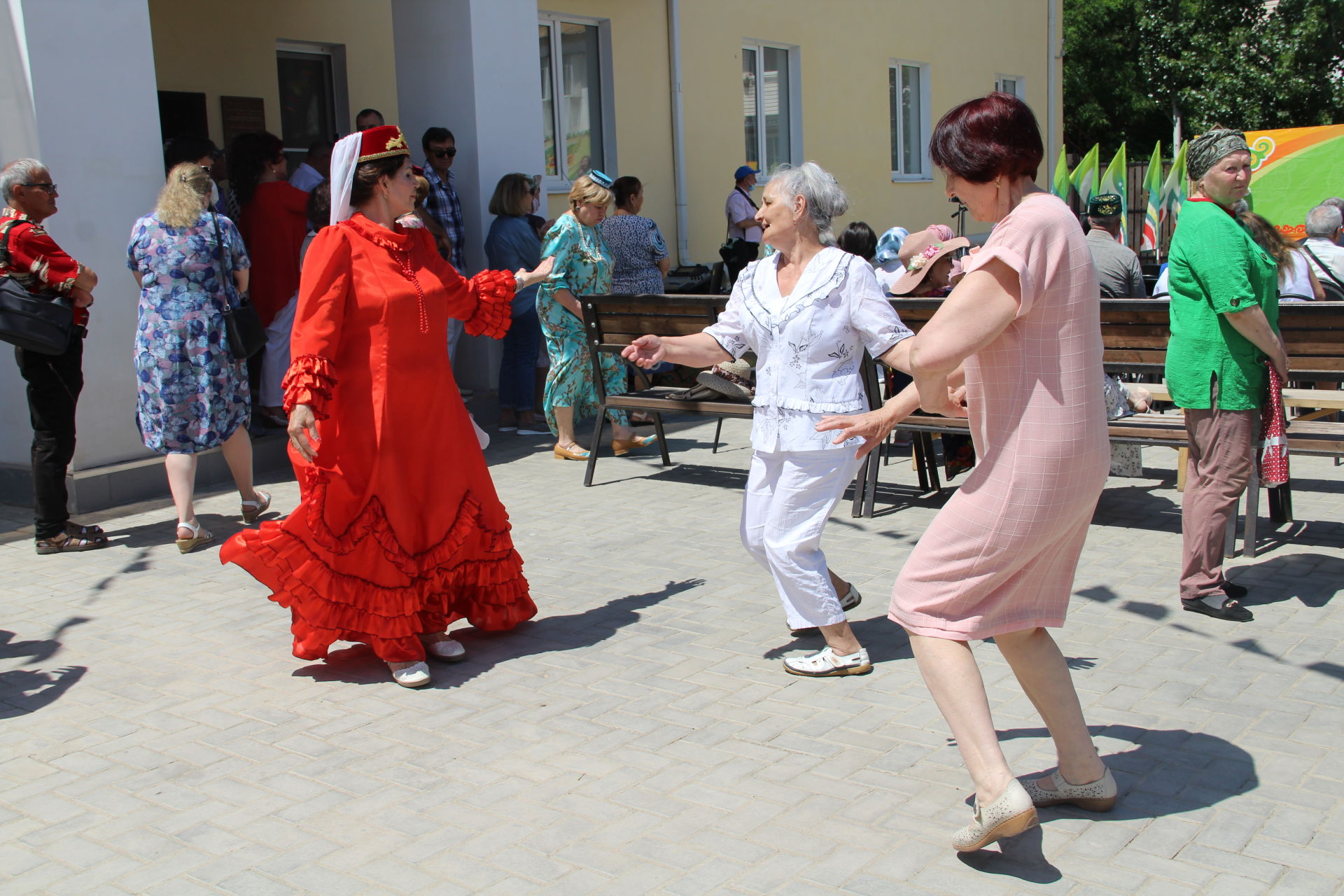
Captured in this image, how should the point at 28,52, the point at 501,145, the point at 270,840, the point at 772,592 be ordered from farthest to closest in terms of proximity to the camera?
the point at 501,145, the point at 28,52, the point at 772,592, the point at 270,840

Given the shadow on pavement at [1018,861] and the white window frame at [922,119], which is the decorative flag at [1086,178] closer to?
the white window frame at [922,119]

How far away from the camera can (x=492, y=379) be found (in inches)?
391

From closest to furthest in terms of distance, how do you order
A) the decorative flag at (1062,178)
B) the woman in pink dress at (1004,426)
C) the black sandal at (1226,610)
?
the woman in pink dress at (1004,426) → the black sandal at (1226,610) → the decorative flag at (1062,178)

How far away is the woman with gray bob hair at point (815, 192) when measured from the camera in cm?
427

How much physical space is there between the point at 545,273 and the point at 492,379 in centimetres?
453

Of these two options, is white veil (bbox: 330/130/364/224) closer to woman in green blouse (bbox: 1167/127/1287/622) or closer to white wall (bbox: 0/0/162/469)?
woman in green blouse (bbox: 1167/127/1287/622)

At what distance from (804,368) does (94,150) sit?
16.2 feet

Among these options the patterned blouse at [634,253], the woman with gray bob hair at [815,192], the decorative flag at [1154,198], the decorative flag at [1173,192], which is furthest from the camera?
the decorative flag at [1154,198]

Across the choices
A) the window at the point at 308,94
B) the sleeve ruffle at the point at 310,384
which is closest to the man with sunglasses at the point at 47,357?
the sleeve ruffle at the point at 310,384

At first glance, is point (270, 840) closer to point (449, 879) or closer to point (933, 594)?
point (449, 879)

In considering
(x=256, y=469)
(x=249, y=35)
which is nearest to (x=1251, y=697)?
(x=256, y=469)

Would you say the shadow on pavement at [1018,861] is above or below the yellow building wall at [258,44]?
below

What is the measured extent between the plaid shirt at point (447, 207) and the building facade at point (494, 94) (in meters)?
0.22

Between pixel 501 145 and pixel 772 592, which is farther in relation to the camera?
pixel 501 145
